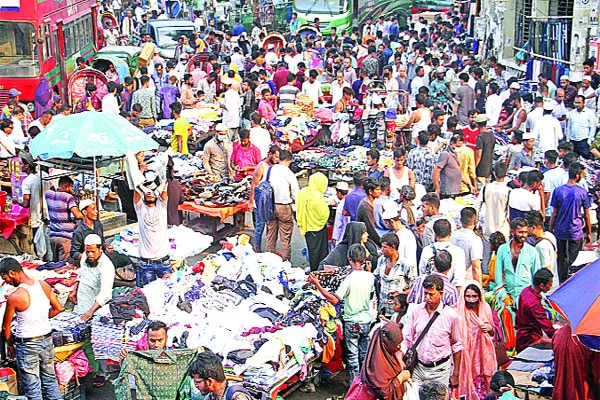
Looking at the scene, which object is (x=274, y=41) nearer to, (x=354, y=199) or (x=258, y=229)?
(x=258, y=229)

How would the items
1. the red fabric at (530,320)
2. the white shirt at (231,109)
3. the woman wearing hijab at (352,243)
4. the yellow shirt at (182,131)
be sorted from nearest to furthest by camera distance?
1. the red fabric at (530,320)
2. the woman wearing hijab at (352,243)
3. the yellow shirt at (182,131)
4. the white shirt at (231,109)

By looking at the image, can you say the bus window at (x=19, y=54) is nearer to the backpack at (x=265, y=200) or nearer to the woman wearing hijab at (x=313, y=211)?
the backpack at (x=265, y=200)

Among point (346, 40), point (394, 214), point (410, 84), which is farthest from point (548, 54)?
point (394, 214)

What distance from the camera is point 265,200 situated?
40.7 ft

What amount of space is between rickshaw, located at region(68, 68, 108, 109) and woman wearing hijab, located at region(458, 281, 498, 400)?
12.9 m

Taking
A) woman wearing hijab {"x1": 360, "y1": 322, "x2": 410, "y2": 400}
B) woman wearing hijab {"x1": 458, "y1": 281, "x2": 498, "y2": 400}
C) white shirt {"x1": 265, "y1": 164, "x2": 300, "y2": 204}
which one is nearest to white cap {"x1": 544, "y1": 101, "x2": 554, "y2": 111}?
white shirt {"x1": 265, "y1": 164, "x2": 300, "y2": 204}

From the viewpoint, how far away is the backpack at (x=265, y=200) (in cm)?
1238

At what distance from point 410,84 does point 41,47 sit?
27.4ft

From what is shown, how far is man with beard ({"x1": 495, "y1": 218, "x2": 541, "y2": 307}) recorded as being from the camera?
9.33m

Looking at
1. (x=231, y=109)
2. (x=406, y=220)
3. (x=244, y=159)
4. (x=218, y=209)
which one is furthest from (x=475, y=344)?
(x=231, y=109)

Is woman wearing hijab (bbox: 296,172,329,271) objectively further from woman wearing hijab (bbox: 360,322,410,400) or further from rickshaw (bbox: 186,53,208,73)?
rickshaw (bbox: 186,53,208,73)

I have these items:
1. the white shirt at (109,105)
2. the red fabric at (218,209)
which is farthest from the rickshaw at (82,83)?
the red fabric at (218,209)

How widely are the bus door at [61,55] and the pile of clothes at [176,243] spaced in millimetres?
9831

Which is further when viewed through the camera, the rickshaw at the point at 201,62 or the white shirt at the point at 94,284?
the rickshaw at the point at 201,62
